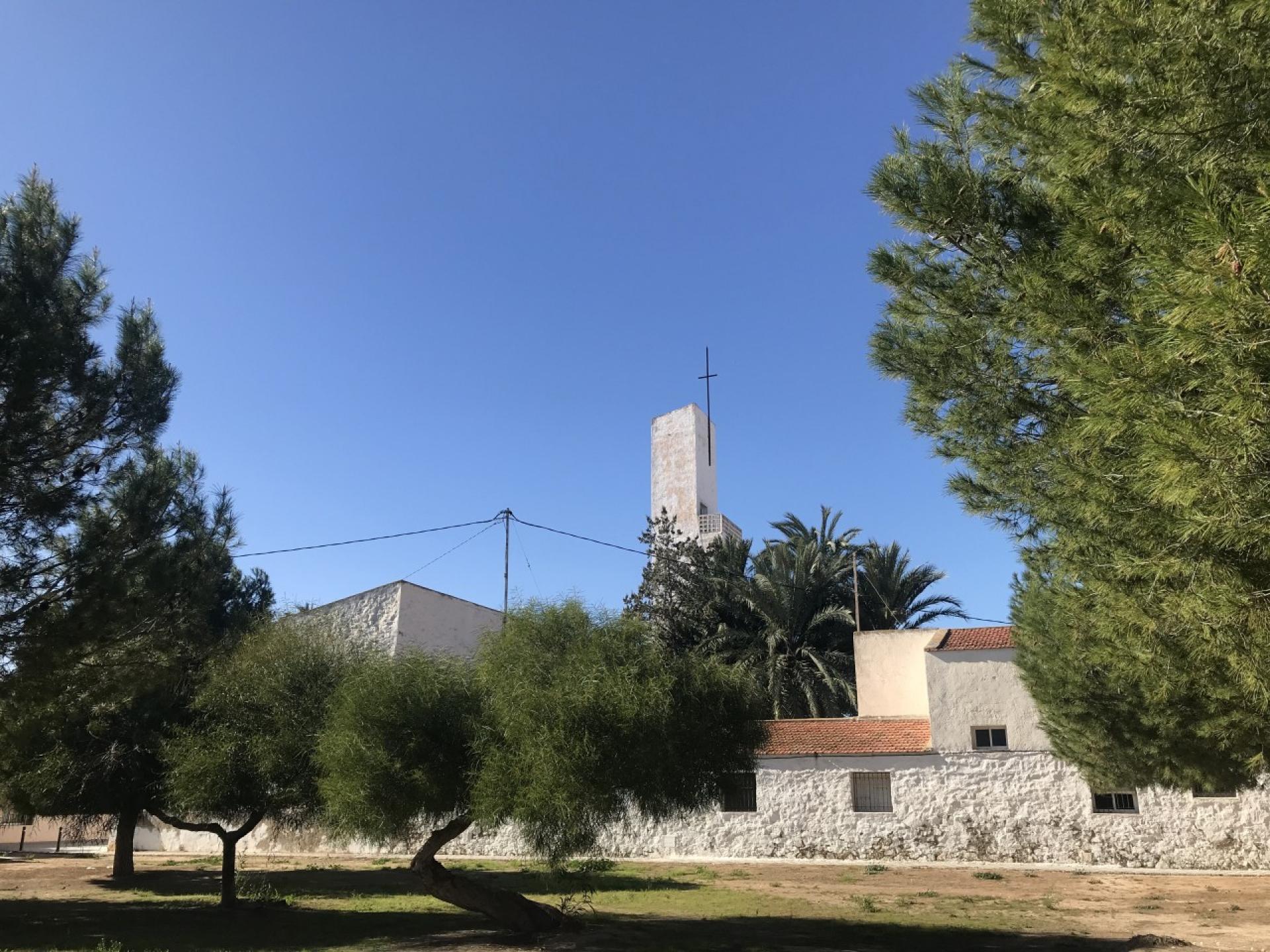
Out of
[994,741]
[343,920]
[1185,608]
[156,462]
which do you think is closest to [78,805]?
[343,920]

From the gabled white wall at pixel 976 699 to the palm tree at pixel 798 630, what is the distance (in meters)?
9.07

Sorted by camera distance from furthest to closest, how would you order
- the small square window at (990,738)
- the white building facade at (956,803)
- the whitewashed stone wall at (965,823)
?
the small square window at (990,738) < the white building facade at (956,803) < the whitewashed stone wall at (965,823)

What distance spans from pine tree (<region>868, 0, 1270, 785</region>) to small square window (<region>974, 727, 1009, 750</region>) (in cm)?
1476

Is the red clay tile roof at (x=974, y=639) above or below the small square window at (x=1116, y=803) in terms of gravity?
above

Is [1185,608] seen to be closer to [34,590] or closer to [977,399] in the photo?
[977,399]

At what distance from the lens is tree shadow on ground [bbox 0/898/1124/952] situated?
11.9m

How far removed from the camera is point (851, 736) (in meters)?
26.3

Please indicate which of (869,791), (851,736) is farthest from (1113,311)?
(851,736)

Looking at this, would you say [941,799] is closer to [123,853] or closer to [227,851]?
[227,851]

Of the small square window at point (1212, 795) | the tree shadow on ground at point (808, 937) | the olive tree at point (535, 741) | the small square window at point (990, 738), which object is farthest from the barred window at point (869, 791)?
the olive tree at point (535, 741)

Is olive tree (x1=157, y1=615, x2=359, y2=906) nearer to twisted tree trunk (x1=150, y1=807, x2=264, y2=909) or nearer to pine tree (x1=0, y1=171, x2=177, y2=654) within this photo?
twisted tree trunk (x1=150, y1=807, x2=264, y2=909)

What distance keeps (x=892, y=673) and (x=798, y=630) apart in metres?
8.24

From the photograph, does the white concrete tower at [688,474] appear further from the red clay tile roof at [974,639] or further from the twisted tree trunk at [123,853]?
the twisted tree trunk at [123,853]

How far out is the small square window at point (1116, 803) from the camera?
23.3 m
